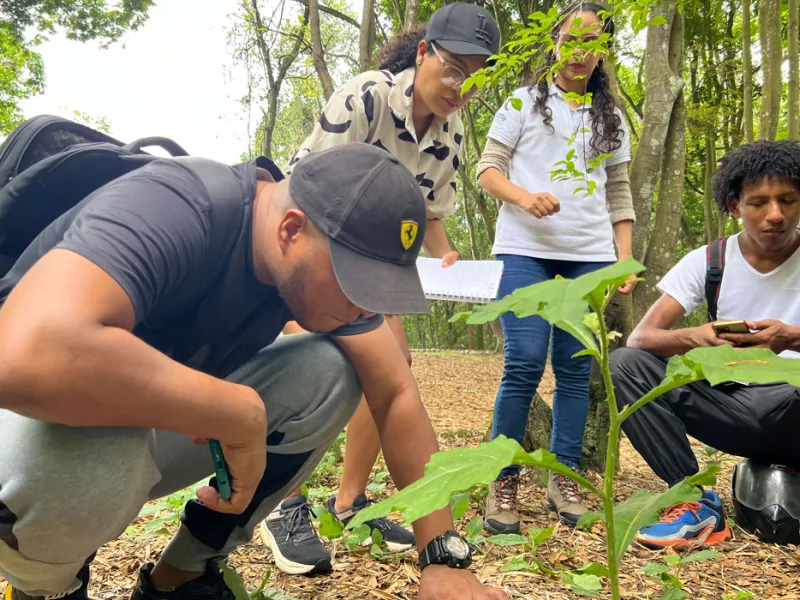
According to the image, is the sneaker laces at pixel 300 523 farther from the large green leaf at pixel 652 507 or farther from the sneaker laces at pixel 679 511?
the sneaker laces at pixel 679 511

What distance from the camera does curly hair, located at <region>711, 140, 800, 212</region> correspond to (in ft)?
7.90

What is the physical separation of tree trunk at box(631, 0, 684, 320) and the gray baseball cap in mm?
2478

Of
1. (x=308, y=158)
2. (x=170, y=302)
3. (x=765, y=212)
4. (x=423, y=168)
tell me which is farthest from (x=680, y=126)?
(x=170, y=302)

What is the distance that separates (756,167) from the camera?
2.46m

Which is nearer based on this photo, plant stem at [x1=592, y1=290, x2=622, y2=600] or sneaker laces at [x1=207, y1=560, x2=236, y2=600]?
plant stem at [x1=592, y1=290, x2=622, y2=600]

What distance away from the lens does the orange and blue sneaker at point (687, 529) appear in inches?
80.0

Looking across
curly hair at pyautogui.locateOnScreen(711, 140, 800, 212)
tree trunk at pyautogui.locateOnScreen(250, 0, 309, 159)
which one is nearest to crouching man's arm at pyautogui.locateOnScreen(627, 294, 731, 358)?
curly hair at pyautogui.locateOnScreen(711, 140, 800, 212)

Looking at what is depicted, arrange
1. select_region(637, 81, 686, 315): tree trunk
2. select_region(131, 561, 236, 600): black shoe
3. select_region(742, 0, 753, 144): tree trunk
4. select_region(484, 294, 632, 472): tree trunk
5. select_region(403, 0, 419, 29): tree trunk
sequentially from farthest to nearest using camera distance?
select_region(742, 0, 753, 144): tree trunk
select_region(403, 0, 419, 29): tree trunk
select_region(637, 81, 686, 315): tree trunk
select_region(484, 294, 632, 472): tree trunk
select_region(131, 561, 236, 600): black shoe

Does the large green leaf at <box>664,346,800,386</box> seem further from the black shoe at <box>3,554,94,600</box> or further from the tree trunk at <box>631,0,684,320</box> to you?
the tree trunk at <box>631,0,684,320</box>

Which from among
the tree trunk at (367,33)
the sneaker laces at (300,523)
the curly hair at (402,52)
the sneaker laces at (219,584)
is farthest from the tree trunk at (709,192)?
the sneaker laces at (219,584)

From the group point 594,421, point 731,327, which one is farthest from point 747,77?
point 731,327

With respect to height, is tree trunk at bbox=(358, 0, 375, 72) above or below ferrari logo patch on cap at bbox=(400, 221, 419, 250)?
above

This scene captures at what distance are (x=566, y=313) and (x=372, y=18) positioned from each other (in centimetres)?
431

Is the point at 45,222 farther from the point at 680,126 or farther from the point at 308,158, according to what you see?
the point at 680,126
